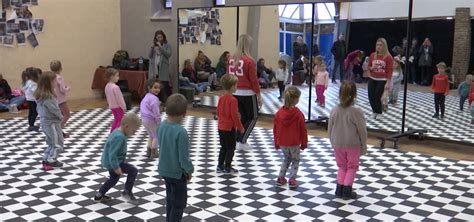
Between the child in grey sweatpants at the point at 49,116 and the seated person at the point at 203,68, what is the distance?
16.8 ft

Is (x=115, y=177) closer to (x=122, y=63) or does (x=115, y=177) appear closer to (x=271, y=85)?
(x=271, y=85)

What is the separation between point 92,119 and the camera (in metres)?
9.62

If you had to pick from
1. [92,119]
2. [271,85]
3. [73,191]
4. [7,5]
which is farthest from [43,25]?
[73,191]

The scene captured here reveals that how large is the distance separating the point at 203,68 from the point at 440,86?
5.03m

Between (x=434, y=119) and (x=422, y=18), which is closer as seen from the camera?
(x=422, y=18)

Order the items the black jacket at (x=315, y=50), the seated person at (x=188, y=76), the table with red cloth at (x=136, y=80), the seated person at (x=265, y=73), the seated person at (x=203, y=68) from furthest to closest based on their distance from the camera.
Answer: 1. the table with red cloth at (x=136, y=80)
2. the seated person at (x=188, y=76)
3. the seated person at (x=203, y=68)
4. the seated person at (x=265, y=73)
5. the black jacket at (x=315, y=50)

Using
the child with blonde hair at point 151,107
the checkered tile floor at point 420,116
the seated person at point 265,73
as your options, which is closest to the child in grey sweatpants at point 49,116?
the child with blonde hair at point 151,107

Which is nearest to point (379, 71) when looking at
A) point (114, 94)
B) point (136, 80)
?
point (114, 94)

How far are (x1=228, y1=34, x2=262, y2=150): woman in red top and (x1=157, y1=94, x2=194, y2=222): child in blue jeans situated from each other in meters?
2.94

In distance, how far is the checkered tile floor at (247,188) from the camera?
4504mm

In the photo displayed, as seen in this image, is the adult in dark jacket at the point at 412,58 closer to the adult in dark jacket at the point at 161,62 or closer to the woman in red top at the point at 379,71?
the woman in red top at the point at 379,71

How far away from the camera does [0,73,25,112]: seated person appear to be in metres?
10.4

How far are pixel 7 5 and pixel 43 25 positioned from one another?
95cm

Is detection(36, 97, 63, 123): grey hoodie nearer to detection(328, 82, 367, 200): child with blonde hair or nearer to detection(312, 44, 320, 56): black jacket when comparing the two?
detection(328, 82, 367, 200): child with blonde hair
